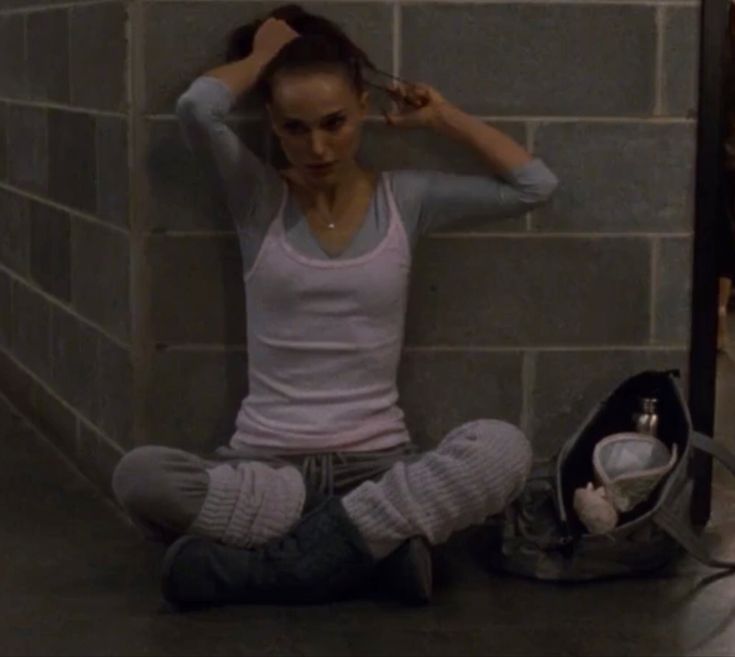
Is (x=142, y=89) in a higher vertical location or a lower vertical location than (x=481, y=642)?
higher

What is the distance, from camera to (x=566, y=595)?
2.82 meters

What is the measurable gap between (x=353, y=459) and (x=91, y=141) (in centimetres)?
88

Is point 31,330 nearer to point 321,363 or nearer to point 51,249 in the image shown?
point 51,249

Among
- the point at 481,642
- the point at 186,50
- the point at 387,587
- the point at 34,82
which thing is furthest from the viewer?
the point at 34,82

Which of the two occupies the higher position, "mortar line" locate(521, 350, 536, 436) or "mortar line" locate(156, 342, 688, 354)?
"mortar line" locate(156, 342, 688, 354)

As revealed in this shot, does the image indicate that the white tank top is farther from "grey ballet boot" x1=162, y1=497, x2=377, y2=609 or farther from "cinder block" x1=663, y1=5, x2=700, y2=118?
"cinder block" x1=663, y1=5, x2=700, y2=118

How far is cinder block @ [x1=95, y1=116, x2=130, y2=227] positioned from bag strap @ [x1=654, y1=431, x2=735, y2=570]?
107cm

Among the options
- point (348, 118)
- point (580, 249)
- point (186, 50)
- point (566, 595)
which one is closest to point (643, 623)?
point (566, 595)

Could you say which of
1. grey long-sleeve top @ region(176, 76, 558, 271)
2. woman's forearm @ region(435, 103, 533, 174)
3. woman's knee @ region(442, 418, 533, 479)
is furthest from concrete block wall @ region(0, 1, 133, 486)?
woman's knee @ region(442, 418, 533, 479)

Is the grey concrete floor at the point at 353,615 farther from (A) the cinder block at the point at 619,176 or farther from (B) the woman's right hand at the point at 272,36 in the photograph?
(B) the woman's right hand at the point at 272,36

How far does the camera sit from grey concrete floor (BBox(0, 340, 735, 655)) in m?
2.56

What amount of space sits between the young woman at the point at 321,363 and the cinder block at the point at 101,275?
278 mm

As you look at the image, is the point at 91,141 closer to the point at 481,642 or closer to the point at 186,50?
the point at 186,50

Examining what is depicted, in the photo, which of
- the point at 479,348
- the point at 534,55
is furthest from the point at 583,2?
the point at 479,348
